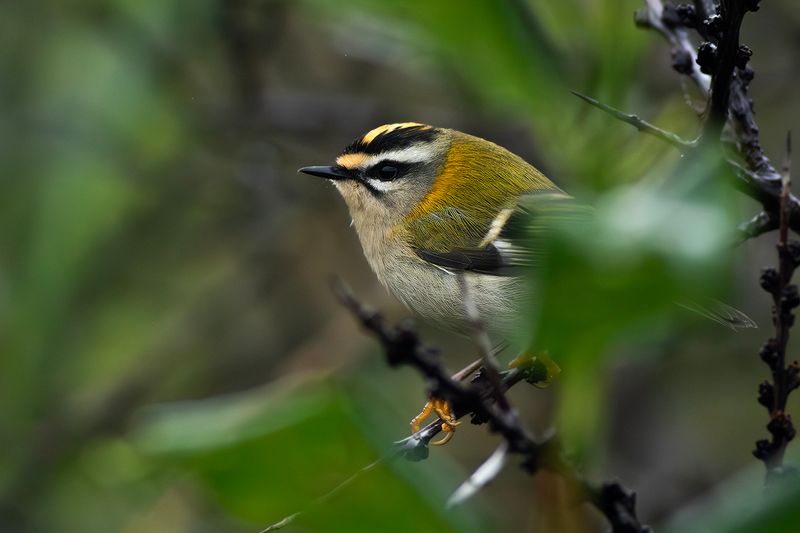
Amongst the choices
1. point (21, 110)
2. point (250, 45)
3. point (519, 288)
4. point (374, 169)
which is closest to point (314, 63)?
point (250, 45)

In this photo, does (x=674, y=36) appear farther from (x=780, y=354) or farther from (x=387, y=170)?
(x=387, y=170)

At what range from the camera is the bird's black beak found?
3.58 metres

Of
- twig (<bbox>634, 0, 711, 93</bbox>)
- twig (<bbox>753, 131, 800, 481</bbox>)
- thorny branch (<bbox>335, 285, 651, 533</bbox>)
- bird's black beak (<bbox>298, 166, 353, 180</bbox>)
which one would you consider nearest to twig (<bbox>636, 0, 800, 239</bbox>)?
twig (<bbox>634, 0, 711, 93</bbox>)

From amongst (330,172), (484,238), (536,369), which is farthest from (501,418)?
(330,172)

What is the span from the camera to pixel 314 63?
555 centimetres

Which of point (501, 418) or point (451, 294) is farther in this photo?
point (451, 294)

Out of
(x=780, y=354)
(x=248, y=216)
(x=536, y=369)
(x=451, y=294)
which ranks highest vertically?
(x=780, y=354)

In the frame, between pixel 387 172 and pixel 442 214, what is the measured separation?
1.08 ft

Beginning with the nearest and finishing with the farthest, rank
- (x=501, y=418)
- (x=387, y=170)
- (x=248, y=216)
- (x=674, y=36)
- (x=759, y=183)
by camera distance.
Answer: (x=501, y=418)
(x=759, y=183)
(x=674, y=36)
(x=387, y=170)
(x=248, y=216)

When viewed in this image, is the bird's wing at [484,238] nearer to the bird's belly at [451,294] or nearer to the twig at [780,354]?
the bird's belly at [451,294]

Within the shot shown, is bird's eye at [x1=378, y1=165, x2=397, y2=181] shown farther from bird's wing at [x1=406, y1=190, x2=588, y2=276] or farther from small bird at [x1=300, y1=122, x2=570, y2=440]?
bird's wing at [x1=406, y1=190, x2=588, y2=276]

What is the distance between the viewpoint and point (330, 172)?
3.64 m

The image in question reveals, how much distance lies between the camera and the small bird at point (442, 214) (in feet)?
10.4

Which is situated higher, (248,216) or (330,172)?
(330,172)
